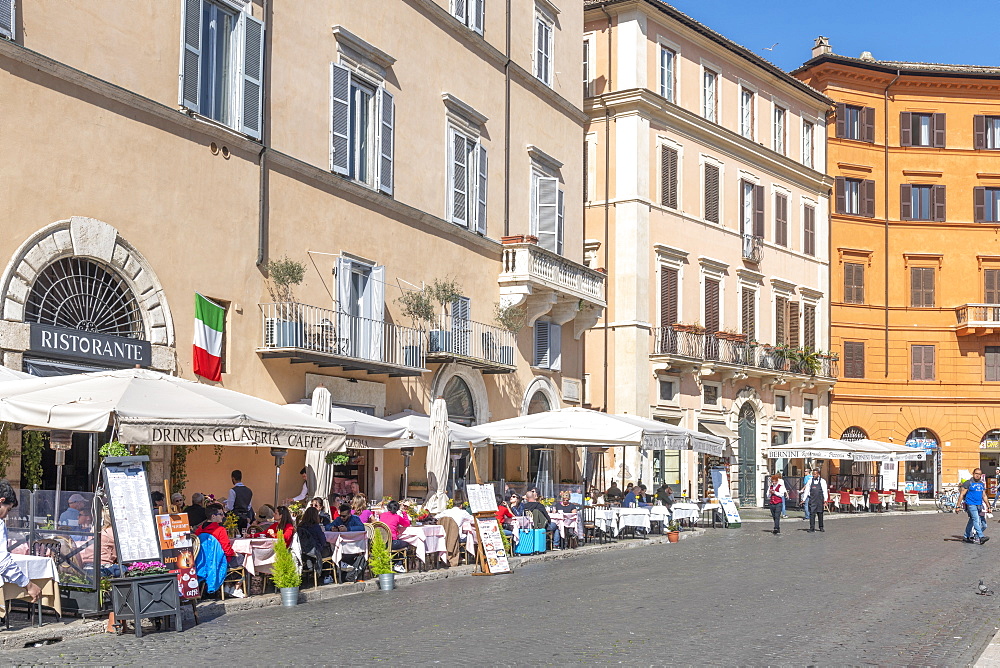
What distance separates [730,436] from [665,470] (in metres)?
3.66

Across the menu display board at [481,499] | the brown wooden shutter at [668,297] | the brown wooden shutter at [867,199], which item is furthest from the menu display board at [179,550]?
the brown wooden shutter at [867,199]

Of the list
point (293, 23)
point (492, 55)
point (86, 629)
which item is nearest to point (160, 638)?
point (86, 629)

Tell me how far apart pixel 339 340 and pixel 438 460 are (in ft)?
9.23

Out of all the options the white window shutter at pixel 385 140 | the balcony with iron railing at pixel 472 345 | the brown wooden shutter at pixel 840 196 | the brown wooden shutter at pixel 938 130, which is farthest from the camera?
the brown wooden shutter at pixel 938 130

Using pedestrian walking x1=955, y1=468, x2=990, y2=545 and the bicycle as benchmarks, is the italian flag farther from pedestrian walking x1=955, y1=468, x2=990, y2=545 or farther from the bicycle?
the bicycle

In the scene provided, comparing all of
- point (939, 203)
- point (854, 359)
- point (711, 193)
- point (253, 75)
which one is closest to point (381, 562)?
point (253, 75)

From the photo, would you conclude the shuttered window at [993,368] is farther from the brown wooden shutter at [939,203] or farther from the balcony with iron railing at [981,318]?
the brown wooden shutter at [939,203]

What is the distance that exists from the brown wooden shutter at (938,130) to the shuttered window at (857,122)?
2.59 meters

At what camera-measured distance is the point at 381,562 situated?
15.9 meters

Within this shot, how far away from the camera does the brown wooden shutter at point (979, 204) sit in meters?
49.6

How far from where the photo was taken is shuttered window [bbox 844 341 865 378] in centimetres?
4800

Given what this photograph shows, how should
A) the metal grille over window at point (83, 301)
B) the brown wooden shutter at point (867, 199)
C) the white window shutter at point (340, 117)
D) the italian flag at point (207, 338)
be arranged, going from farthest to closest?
the brown wooden shutter at point (867, 199)
the white window shutter at point (340, 117)
the italian flag at point (207, 338)
the metal grille over window at point (83, 301)

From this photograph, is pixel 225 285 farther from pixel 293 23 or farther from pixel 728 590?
pixel 728 590

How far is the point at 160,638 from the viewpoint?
11.5m
